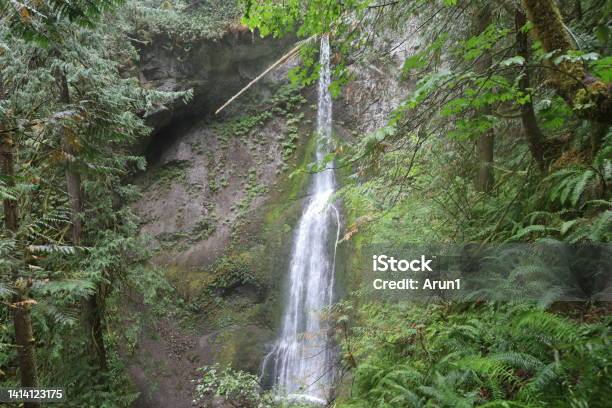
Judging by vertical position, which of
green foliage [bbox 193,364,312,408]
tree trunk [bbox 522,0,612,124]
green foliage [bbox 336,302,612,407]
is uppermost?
tree trunk [bbox 522,0,612,124]

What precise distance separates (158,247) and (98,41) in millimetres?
8823

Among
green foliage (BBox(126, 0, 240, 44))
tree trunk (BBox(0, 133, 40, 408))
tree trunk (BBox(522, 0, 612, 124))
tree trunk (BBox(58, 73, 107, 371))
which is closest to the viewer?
tree trunk (BBox(522, 0, 612, 124))

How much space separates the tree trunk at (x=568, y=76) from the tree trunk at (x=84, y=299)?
23.0 feet

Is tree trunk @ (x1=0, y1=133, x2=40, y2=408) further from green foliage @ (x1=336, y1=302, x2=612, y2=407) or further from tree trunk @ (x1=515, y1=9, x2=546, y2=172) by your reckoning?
tree trunk @ (x1=515, y1=9, x2=546, y2=172)

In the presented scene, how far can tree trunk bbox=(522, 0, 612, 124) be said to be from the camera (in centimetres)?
270

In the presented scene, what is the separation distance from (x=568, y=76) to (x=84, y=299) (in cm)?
766

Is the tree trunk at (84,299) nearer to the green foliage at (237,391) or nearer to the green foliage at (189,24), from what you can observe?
the green foliage at (237,391)

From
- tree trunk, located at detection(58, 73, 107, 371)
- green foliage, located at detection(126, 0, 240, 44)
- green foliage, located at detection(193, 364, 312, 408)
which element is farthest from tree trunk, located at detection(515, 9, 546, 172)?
green foliage, located at detection(126, 0, 240, 44)

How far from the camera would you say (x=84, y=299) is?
722 cm

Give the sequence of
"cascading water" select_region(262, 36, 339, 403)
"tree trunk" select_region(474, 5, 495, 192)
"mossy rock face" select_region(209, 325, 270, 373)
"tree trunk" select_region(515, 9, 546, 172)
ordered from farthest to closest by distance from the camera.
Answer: "mossy rock face" select_region(209, 325, 270, 373), "cascading water" select_region(262, 36, 339, 403), "tree trunk" select_region(474, 5, 495, 192), "tree trunk" select_region(515, 9, 546, 172)

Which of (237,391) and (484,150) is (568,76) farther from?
(237,391)

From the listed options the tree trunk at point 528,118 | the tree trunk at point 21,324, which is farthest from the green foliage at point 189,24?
the tree trunk at point 528,118

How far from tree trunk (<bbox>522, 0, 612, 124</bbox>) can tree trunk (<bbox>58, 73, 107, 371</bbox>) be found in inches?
277

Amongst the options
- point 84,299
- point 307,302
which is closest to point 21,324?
point 84,299
